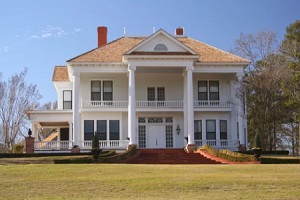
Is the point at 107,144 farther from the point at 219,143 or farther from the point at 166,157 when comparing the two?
the point at 219,143

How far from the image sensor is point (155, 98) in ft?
148

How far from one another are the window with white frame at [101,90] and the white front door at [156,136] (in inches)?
173

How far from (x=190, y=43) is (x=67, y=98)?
1218 centimetres

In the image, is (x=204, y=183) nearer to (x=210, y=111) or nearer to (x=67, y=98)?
(x=210, y=111)

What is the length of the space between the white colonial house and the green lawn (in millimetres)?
18673

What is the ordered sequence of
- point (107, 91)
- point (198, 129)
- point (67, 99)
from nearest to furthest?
point (198, 129) → point (107, 91) → point (67, 99)

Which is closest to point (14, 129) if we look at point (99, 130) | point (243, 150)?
point (99, 130)

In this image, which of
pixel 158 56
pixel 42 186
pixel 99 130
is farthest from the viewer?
pixel 99 130

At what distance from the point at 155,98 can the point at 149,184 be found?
27.1m

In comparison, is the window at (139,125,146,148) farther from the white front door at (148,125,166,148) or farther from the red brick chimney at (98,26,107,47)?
the red brick chimney at (98,26,107,47)

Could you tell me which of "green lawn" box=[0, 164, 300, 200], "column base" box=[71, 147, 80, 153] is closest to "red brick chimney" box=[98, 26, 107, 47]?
"column base" box=[71, 147, 80, 153]

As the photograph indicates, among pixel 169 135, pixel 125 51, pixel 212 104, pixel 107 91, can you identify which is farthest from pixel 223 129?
pixel 125 51

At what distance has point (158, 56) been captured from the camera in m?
40.6

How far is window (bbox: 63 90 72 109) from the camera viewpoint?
46688 millimetres
